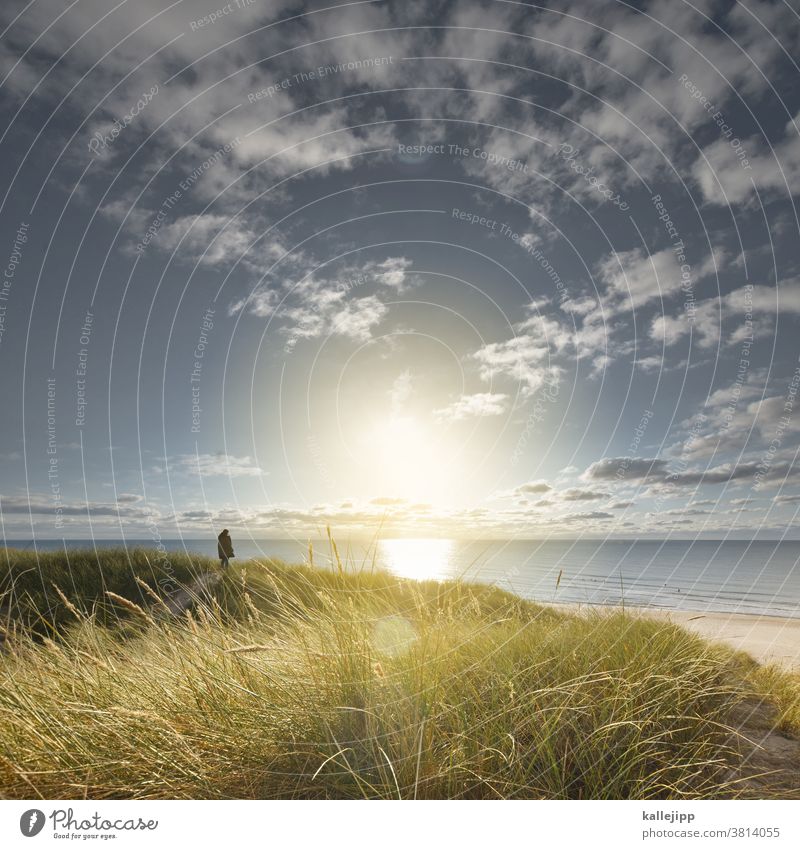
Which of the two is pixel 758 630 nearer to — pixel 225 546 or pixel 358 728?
pixel 225 546

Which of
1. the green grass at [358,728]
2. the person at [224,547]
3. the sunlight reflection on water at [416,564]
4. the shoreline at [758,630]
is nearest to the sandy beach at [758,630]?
the shoreline at [758,630]

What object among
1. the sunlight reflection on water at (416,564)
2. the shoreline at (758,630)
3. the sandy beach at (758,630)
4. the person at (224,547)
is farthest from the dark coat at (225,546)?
the sandy beach at (758,630)

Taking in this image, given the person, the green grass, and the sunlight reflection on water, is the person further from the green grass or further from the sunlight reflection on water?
the green grass

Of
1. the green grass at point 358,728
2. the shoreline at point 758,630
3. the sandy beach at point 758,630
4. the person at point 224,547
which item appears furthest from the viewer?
the sandy beach at point 758,630

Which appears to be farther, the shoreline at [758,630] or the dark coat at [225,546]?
the shoreline at [758,630]

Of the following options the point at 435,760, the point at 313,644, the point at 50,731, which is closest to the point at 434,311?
the point at 313,644

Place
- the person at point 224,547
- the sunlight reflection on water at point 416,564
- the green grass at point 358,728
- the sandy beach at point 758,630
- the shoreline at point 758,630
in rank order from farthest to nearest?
the sandy beach at point 758,630 → the shoreline at point 758,630 → the person at point 224,547 → the sunlight reflection on water at point 416,564 → the green grass at point 358,728

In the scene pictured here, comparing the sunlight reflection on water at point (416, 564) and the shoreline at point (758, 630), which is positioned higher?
the sunlight reflection on water at point (416, 564)

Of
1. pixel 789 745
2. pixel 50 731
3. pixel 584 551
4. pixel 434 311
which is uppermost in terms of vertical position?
pixel 434 311

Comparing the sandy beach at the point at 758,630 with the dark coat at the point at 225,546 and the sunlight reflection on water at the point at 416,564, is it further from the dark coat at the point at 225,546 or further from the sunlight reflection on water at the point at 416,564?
the dark coat at the point at 225,546

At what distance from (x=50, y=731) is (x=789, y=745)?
4.95 m

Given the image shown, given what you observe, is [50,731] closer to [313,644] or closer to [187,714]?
[187,714]
